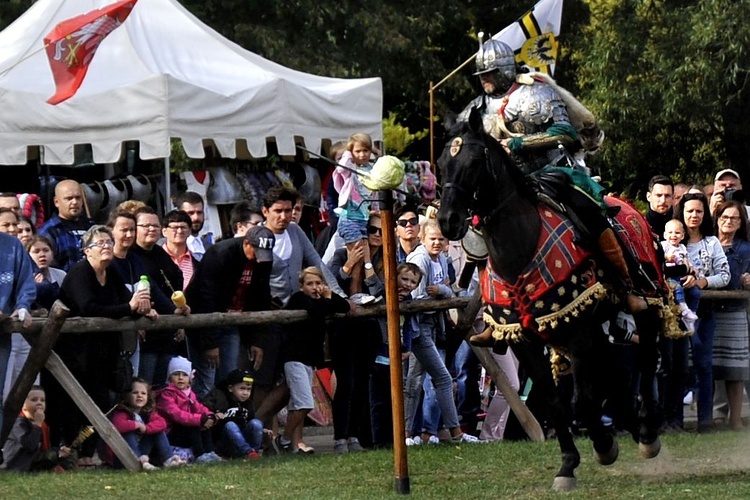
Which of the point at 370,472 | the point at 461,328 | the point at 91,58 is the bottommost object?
the point at 370,472

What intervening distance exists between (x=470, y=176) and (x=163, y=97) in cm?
596

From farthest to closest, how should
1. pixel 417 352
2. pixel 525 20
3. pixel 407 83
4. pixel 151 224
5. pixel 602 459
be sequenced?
pixel 407 83
pixel 525 20
pixel 417 352
pixel 151 224
pixel 602 459

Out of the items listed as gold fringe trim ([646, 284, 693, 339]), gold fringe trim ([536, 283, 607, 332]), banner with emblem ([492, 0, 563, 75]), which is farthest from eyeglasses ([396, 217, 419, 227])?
banner with emblem ([492, 0, 563, 75])

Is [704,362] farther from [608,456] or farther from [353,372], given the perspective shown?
[608,456]

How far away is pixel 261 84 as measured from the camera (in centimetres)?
1648

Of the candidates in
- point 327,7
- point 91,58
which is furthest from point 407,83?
point 91,58

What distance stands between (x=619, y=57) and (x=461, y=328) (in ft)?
50.1

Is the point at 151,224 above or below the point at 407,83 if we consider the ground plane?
below

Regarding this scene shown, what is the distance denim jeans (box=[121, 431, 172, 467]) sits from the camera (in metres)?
11.5

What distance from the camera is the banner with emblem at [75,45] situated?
48.5ft

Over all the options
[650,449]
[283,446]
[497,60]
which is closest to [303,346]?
[283,446]

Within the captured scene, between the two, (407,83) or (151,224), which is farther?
(407,83)

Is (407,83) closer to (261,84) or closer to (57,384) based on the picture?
(261,84)

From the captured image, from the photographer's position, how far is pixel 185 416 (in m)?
11.7
